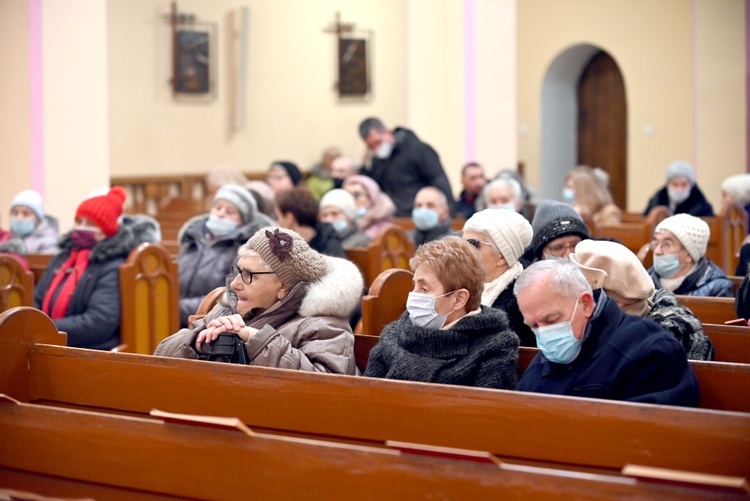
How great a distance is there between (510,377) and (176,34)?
30.8 feet

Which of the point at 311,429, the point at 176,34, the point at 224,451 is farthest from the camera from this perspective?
the point at 176,34

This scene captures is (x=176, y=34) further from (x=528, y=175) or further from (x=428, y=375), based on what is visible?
(x=428, y=375)

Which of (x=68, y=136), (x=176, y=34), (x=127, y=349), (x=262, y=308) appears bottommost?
(x=127, y=349)

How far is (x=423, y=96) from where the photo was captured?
1095 cm

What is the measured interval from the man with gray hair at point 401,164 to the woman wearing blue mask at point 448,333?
565 cm

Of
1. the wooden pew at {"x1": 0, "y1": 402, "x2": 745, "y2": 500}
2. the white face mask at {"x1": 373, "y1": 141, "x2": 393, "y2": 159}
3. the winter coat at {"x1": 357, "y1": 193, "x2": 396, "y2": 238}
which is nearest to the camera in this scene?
the wooden pew at {"x1": 0, "y1": 402, "x2": 745, "y2": 500}

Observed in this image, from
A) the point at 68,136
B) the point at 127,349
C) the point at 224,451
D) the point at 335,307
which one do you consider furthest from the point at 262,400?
the point at 68,136

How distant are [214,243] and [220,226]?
112 millimetres

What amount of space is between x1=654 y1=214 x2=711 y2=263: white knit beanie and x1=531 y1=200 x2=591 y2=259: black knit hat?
606mm

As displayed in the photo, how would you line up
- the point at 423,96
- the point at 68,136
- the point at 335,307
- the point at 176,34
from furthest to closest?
the point at 176,34, the point at 423,96, the point at 68,136, the point at 335,307

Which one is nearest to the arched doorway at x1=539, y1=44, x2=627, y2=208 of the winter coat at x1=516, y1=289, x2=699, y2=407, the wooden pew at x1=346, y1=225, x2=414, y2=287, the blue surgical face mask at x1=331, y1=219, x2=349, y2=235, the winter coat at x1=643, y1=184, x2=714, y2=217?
the winter coat at x1=643, y1=184, x2=714, y2=217

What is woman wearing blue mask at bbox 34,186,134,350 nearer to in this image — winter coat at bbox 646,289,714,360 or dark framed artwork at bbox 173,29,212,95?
winter coat at bbox 646,289,714,360

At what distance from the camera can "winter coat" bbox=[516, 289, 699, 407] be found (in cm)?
293

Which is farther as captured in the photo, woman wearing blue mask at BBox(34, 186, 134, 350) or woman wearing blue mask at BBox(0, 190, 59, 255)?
woman wearing blue mask at BBox(0, 190, 59, 255)
